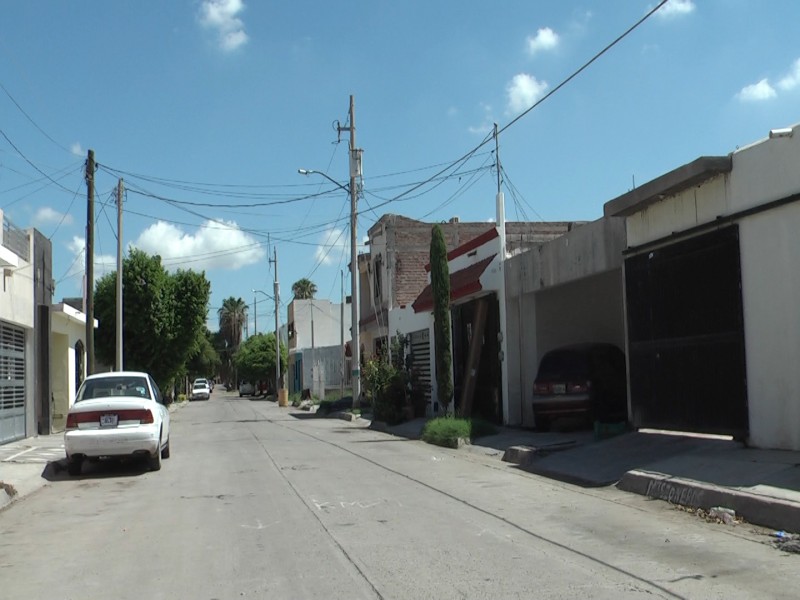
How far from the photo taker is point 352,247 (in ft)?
112

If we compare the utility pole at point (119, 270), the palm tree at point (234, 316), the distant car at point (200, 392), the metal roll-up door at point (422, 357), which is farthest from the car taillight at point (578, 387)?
the palm tree at point (234, 316)

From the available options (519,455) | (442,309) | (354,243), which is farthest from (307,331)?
(519,455)

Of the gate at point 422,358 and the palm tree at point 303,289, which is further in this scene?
the palm tree at point 303,289

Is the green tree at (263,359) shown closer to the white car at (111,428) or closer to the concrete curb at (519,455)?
the concrete curb at (519,455)

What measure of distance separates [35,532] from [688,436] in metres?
10.3

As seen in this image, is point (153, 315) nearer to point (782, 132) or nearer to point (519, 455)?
point (519, 455)

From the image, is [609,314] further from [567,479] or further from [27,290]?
[27,290]

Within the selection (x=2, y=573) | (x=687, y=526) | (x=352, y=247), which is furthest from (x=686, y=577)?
(x=352, y=247)

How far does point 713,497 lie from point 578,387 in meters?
7.81

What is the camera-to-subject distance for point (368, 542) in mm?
8516

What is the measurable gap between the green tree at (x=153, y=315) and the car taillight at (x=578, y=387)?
978 inches

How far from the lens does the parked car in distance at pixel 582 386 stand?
58.1 feet

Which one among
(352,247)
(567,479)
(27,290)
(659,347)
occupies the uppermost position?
(352,247)

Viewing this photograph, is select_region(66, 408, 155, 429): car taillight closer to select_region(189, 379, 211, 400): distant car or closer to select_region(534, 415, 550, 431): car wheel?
select_region(534, 415, 550, 431): car wheel
